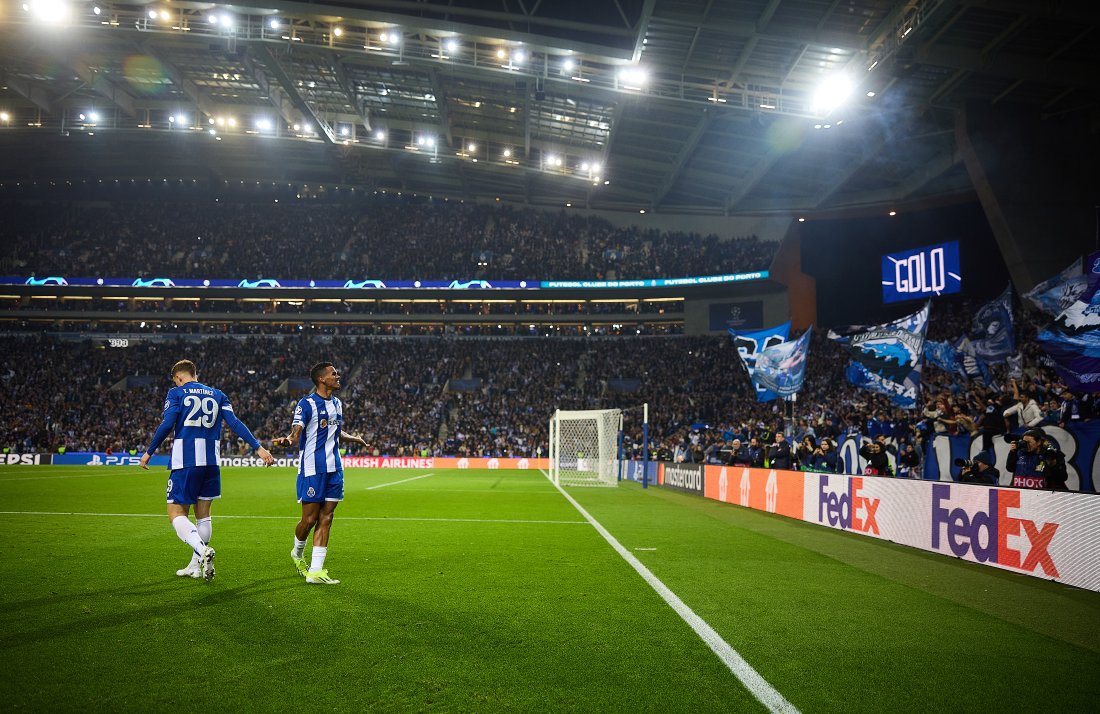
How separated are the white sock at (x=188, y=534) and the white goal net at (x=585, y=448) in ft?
69.7

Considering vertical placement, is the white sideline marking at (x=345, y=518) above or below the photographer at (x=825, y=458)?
below

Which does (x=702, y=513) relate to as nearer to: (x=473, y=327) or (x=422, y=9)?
(x=422, y=9)

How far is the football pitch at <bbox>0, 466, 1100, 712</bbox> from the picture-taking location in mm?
3883

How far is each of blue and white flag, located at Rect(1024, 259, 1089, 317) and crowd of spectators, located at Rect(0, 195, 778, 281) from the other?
35052 mm

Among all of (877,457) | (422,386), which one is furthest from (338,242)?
(877,457)

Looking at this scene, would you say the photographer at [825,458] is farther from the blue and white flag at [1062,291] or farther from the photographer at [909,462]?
the blue and white flag at [1062,291]

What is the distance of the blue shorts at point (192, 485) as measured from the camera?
23.2 ft

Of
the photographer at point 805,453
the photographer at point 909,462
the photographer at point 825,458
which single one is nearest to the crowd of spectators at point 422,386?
the photographer at point 805,453

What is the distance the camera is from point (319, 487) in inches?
276

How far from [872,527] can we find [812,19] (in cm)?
1930

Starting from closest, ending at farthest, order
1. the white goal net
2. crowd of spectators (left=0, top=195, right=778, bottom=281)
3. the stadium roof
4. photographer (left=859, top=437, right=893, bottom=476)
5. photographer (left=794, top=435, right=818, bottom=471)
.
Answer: photographer (left=859, top=437, right=893, bottom=476) < photographer (left=794, top=435, right=818, bottom=471) < the stadium roof < the white goal net < crowd of spectators (left=0, top=195, right=778, bottom=281)

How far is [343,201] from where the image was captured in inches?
2309

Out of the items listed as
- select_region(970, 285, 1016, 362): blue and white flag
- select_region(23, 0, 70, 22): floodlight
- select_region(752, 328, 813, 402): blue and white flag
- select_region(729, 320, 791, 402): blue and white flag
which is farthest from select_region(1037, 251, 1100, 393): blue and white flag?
select_region(23, 0, 70, 22): floodlight

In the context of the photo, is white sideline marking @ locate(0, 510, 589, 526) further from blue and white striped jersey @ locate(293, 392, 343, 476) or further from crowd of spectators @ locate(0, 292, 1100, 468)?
crowd of spectators @ locate(0, 292, 1100, 468)
